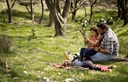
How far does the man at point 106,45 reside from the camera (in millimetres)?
15445

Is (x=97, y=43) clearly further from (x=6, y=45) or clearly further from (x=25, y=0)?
(x=25, y=0)

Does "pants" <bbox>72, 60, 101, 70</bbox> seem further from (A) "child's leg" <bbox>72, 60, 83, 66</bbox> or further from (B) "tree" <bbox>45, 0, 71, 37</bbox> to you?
(B) "tree" <bbox>45, 0, 71, 37</bbox>

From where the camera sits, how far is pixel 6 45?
18.0 meters

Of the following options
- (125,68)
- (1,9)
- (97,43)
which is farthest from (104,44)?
(1,9)

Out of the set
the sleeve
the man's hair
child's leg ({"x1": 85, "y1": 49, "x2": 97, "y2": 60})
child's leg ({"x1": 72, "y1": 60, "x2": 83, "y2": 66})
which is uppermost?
the man's hair

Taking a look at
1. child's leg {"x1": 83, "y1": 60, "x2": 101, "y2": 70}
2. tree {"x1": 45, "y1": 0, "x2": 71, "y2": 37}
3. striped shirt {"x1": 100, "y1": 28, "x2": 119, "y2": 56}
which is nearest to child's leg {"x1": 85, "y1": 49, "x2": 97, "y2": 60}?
striped shirt {"x1": 100, "y1": 28, "x2": 119, "y2": 56}

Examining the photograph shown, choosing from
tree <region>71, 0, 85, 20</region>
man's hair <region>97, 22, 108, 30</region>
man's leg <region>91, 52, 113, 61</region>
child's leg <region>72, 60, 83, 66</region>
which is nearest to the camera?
child's leg <region>72, 60, 83, 66</region>

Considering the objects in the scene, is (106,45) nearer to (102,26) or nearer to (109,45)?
(109,45)

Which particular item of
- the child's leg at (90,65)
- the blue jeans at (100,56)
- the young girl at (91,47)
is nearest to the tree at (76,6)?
the young girl at (91,47)

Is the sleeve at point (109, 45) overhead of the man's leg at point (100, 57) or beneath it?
overhead

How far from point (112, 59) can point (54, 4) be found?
573 inches

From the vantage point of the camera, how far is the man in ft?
50.7

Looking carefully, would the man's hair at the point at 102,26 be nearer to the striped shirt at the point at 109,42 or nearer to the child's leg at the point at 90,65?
the striped shirt at the point at 109,42

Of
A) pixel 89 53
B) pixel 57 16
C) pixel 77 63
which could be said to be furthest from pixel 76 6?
pixel 77 63
